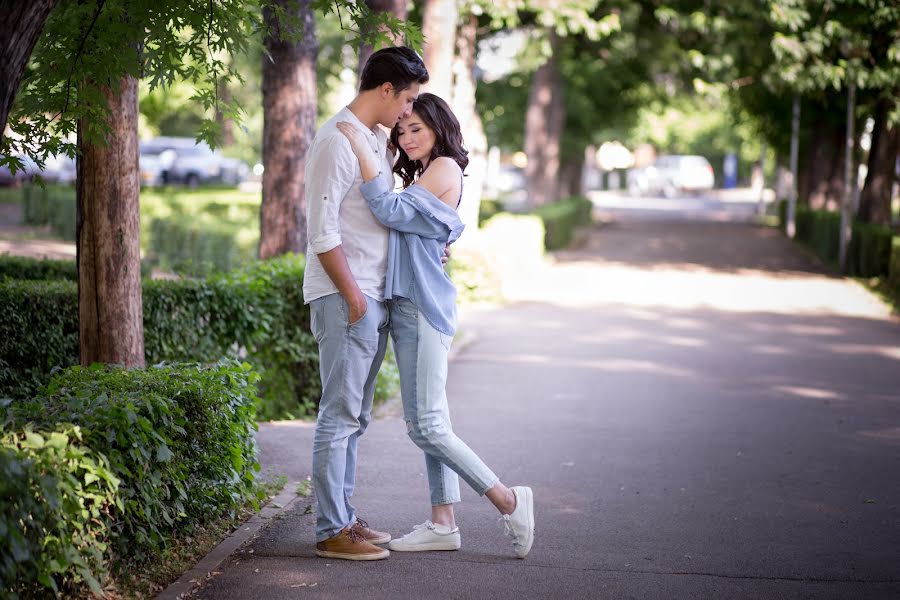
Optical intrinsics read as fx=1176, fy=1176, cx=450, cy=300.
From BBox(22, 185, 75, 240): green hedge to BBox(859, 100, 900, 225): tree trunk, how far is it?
17452 millimetres

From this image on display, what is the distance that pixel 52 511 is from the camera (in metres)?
3.64

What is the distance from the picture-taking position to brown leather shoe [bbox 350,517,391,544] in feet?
16.4

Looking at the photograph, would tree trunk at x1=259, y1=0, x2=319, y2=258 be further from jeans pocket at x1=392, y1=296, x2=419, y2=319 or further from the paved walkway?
jeans pocket at x1=392, y1=296, x2=419, y2=319

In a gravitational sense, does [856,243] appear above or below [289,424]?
above

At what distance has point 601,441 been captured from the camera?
25.8 ft

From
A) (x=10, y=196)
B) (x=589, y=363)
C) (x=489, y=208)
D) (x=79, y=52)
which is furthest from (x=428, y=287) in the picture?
(x=10, y=196)

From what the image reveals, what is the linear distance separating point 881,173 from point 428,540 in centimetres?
2096

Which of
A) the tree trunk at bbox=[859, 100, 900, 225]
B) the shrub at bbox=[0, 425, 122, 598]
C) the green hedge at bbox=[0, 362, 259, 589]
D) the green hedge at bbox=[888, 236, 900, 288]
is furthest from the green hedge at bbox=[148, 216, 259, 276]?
the shrub at bbox=[0, 425, 122, 598]

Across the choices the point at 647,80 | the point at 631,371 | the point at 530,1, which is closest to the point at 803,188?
the point at 647,80

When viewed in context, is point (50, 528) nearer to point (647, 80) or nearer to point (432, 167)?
point (432, 167)

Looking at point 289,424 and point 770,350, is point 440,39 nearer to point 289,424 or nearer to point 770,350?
point 770,350

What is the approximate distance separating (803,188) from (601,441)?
32.7 m

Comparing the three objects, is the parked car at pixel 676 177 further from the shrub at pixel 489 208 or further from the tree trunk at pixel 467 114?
the tree trunk at pixel 467 114

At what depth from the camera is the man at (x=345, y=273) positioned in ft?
15.2
